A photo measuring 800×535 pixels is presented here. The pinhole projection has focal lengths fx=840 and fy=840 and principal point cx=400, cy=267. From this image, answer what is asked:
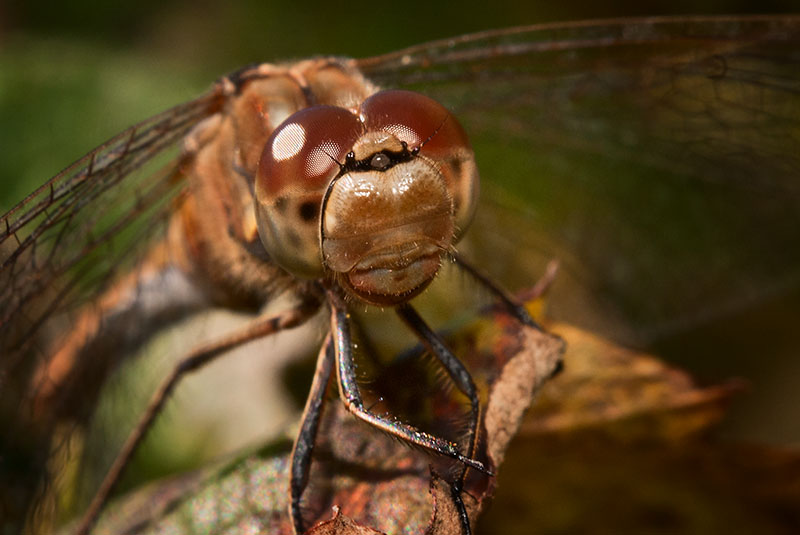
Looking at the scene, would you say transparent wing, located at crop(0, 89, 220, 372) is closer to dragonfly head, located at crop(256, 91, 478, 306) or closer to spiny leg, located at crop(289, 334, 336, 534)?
dragonfly head, located at crop(256, 91, 478, 306)

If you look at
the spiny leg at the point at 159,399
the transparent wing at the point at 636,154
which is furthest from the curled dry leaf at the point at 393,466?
the transparent wing at the point at 636,154

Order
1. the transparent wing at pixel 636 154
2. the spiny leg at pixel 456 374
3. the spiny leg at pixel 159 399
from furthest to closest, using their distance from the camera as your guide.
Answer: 1. the transparent wing at pixel 636 154
2. the spiny leg at pixel 159 399
3. the spiny leg at pixel 456 374

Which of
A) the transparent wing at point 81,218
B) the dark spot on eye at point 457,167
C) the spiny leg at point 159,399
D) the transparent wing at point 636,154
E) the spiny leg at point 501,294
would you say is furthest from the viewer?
the transparent wing at point 636,154

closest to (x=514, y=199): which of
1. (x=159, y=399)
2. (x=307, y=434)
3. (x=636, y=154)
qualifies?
(x=636, y=154)

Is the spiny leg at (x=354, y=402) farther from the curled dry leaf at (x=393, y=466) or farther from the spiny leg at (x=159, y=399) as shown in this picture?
the spiny leg at (x=159, y=399)

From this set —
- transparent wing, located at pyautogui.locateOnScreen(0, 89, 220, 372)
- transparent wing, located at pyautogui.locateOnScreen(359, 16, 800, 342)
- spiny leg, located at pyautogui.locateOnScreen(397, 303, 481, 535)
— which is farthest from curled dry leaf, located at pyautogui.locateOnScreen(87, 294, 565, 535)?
transparent wing, located at pyautogui.locateOnScreen(359, 16, 800, 342)

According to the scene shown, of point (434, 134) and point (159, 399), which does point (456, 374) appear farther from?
point (159, 399)

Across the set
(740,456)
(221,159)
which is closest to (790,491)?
(740,456)
